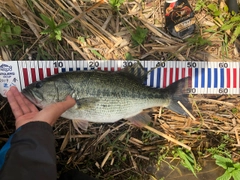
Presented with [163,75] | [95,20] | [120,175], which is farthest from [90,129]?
[95,20]

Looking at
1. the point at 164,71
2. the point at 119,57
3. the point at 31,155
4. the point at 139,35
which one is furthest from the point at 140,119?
the point at 31,155

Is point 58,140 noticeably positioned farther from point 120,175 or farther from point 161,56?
point 161,56

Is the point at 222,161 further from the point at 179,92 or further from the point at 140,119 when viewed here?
the point at 140,119

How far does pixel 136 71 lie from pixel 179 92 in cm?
55

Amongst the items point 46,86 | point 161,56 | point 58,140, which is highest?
point 161,56

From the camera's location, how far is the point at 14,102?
8.77 ft

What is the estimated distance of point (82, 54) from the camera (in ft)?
9.83

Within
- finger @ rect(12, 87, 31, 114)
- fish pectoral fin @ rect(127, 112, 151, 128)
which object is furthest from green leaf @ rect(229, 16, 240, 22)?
finger @ rect(12, 87, 31, 114)

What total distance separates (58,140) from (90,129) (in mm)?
410

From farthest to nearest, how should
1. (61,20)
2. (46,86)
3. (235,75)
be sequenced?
(235,75)
(61,20)
(46,86)

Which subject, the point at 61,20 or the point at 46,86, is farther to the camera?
the point at 61,20

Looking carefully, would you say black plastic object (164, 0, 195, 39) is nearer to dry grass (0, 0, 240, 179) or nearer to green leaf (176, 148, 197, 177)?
dry grass (0, 0, 240, 179)

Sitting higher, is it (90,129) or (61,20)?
(61,20)

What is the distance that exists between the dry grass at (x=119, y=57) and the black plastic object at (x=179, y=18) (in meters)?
0.09
